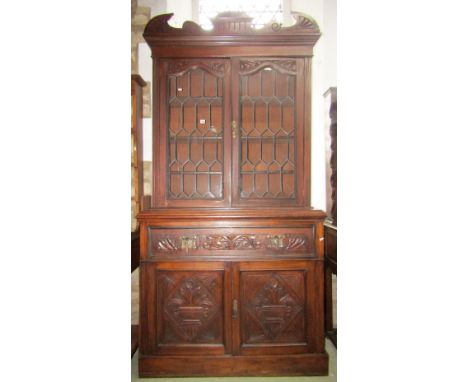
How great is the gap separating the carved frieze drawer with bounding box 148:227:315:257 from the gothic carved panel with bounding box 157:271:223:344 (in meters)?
0.16

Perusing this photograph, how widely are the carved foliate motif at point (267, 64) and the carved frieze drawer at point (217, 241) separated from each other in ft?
3.79

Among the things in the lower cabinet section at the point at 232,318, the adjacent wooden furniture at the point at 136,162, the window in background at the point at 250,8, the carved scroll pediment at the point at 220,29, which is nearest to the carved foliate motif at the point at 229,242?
the lower cabinet section at the point at 232,318

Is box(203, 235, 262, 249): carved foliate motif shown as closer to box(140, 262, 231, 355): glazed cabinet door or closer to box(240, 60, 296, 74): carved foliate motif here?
→ box(140, 262, 231, 355): glazed cabinet door

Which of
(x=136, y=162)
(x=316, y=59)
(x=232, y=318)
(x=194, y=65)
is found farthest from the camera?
(x=316, y=59)

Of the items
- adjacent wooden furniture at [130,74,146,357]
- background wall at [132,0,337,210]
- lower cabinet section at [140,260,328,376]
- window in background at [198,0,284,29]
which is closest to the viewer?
lower cabinet section at [140,260,328,376]

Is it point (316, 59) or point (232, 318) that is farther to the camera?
point (316, 59)

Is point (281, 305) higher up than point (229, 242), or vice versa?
point (229, 242)

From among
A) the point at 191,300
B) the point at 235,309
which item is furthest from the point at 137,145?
the point at 235,309

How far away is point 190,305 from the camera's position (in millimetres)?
2211

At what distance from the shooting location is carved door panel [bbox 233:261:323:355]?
7.28 ft

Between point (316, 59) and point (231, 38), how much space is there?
0.93 m
